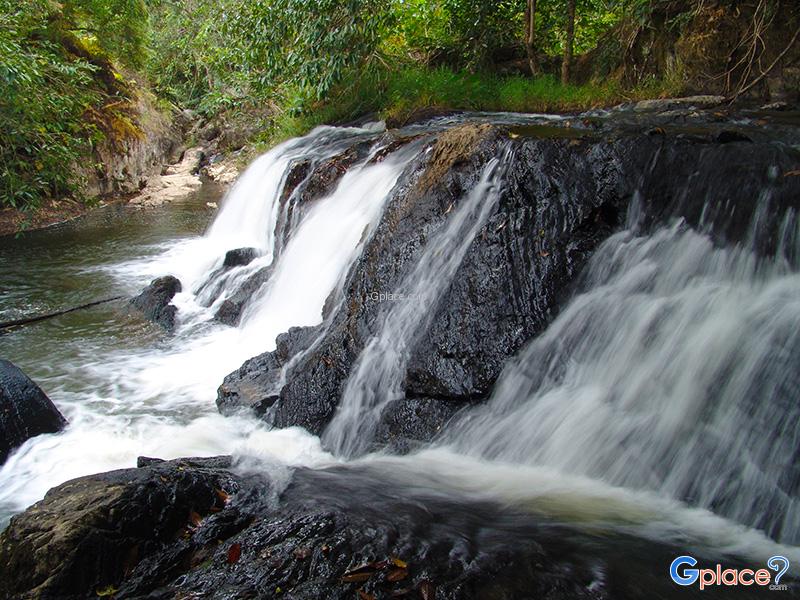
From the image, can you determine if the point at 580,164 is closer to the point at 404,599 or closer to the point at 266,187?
the point at 404,599

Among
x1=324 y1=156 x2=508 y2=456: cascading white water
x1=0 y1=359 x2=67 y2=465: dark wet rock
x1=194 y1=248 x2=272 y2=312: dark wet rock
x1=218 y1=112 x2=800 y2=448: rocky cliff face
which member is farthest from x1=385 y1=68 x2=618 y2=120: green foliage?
x1=0 y1=359 x2=67 y2=465: dark wet rock

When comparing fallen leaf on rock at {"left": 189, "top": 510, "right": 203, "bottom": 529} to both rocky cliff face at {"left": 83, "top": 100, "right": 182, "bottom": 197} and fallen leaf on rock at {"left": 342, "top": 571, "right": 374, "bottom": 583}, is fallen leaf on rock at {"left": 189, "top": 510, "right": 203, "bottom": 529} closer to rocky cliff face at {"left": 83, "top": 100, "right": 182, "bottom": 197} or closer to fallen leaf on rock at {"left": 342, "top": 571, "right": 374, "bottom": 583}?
fallen leaf on rock at {"left": 342, "top": 571, "right": 374, "bottom": 583}

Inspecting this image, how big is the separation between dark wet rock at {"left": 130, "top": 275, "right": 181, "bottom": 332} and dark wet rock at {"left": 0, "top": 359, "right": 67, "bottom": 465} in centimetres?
243

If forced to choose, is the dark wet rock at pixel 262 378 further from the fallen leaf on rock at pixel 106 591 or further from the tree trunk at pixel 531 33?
the tree trunk at pixel 531 33

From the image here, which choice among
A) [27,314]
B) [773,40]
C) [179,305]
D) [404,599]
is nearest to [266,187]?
[179,305]

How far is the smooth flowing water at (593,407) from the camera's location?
121 inches

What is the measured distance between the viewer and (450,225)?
4723 millimetres

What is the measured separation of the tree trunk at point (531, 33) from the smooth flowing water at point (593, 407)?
20.5ft

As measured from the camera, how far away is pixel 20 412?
446 centimetres

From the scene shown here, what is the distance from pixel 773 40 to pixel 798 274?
571 cm

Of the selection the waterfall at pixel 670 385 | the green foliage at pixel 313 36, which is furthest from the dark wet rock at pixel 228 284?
the waterfall at pixel 670 385

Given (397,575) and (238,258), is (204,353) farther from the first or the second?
(397,575)

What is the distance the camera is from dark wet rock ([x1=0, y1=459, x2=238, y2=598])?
2.50m

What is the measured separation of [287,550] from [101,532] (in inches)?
32.9
